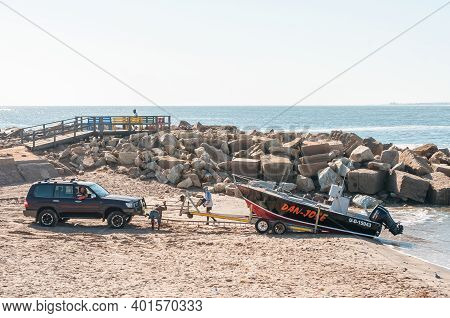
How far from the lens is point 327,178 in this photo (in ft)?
99.2

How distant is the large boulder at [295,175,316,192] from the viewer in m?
30.7

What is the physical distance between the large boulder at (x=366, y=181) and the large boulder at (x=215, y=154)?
7.33m

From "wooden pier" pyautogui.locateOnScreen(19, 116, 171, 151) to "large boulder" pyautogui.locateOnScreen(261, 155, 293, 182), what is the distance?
12509 mm

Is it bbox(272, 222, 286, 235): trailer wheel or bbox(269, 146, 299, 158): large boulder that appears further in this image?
bbox(269, 146, 299, 158): large boulder

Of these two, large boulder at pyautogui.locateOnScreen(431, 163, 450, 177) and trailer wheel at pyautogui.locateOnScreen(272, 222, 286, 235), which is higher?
large boulder at pyautogui.locateOnScreen(431, 163, 450, 177)

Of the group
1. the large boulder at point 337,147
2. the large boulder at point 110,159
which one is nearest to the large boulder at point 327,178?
the large boulder at point 337,147

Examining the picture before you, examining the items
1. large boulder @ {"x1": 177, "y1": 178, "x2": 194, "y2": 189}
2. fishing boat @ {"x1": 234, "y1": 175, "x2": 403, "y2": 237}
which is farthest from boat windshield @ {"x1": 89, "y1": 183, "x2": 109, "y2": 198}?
large boulder @ {"x1": 177, "y1": 178, "x2": 194, "y2": 189}

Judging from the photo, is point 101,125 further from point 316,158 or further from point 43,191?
point 43,191

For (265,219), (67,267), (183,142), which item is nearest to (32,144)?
(183,142)

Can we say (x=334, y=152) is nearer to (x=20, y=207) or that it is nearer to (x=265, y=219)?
(x=265, y=219)

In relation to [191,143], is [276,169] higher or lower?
lower

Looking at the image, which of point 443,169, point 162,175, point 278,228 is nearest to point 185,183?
point 162,175

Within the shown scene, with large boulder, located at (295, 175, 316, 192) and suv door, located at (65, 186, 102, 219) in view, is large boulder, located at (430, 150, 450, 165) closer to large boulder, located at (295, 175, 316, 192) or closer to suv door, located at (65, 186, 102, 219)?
large boulder, located at (295, 175, 316, 192)

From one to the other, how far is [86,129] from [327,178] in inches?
720
